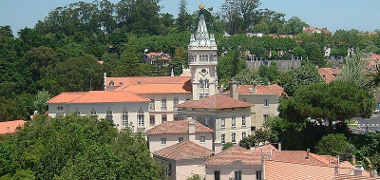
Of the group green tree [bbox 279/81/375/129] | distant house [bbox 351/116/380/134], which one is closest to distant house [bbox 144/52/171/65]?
distant house [bbox 351/116/380/134]

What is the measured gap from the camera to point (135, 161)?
119 ft

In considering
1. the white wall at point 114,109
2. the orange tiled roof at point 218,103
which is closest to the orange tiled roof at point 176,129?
the orange tiled roof at point 218,103

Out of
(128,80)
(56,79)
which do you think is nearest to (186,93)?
(128,80)

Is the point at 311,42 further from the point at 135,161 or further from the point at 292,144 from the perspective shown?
the point at 135,161

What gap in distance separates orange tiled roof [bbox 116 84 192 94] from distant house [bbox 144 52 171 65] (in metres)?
39.1

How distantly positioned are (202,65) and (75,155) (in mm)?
26078

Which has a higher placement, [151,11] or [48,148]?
[151,11]

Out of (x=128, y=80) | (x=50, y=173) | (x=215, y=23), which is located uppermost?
(x=215, y=23)

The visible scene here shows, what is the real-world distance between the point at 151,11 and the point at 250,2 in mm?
21757

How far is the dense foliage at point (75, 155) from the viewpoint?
112ft

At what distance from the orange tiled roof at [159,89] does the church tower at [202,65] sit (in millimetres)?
1262

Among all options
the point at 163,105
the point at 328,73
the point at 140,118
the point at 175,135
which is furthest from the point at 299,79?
the point at 175,135

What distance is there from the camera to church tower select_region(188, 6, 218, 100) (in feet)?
205

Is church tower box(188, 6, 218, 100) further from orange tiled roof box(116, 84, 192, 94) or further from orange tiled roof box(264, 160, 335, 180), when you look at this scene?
orange tiled roof box(264, 160, 335, 180)
